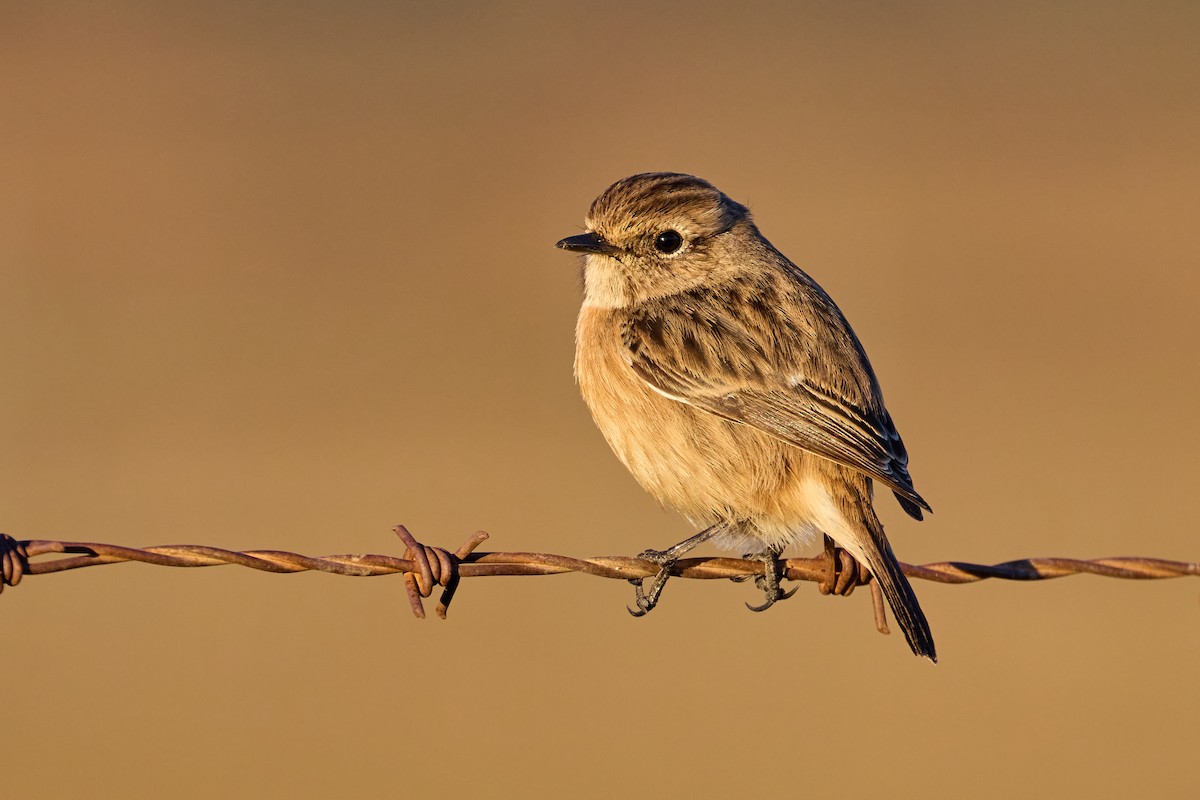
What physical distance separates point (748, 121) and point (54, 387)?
12.8 meters

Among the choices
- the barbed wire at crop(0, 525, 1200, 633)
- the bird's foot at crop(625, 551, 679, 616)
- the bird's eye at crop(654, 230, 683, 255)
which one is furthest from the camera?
the bird's eye at crop(654, 230, 683, 255)

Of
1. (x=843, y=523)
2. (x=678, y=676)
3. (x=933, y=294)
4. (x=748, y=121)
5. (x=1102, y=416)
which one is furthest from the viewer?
(x=748, y=121)

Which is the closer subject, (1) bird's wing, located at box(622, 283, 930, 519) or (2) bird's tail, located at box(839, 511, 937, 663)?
(2) bird's tail, located at box(839, 511, 937, 663)

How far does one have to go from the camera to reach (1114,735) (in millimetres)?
9430

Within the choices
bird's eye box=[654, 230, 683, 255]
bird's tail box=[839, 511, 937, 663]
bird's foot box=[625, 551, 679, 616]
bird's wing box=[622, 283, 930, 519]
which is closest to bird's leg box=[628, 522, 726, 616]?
bird's foot box=[625, 551, 679, 616]

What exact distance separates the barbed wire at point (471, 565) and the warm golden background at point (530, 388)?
3.94m

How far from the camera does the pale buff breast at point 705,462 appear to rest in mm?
A: 5656

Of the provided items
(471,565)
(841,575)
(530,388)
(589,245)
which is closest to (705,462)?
(841,575)

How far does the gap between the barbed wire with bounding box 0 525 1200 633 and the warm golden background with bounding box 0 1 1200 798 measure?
3.94m

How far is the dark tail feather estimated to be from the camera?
5.05 meters

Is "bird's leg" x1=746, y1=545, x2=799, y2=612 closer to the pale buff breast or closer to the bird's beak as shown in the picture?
the pale buff breast

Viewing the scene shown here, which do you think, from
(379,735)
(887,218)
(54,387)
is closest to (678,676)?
(379,735)

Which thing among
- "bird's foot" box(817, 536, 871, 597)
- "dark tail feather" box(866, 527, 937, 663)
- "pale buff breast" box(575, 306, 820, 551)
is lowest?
"dark tail feather" box(866, 527, 937, 663)

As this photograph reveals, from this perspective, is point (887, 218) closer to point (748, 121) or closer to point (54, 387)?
point (748, 121)
